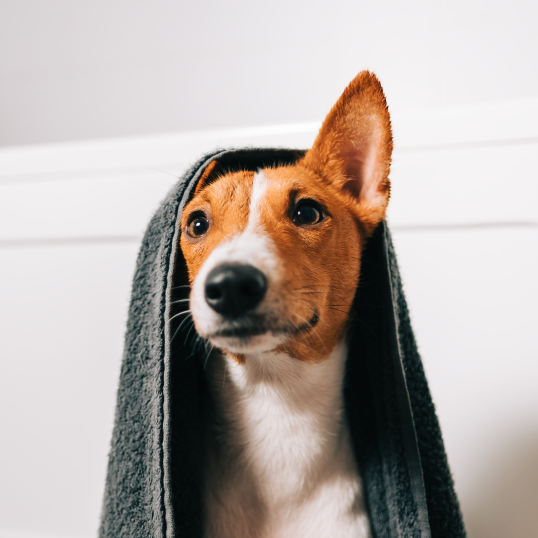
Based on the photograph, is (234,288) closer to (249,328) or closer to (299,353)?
(249,328)

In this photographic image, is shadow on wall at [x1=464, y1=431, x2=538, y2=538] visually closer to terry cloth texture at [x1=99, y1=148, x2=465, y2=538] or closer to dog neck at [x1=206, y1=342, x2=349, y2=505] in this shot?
terry cloth texture at [x1=99, y1=148, x2=465, y2=538]

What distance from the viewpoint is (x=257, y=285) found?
0.58 m

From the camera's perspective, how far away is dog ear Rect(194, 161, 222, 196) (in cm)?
85

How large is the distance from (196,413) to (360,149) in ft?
1.93

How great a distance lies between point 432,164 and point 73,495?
124 centimetres

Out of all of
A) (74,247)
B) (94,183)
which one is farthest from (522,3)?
(74,247)

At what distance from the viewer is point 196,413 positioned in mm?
793

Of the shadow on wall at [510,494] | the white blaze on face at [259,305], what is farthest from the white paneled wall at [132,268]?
the white blaze on face at [259,305]

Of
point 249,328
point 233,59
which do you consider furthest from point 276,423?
point 233,59

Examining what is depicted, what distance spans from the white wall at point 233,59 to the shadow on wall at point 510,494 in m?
1.25

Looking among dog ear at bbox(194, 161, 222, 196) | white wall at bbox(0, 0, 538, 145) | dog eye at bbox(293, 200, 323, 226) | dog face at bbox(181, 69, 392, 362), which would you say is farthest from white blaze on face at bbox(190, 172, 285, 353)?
white wall at bbox(0, 0, 538, 145)

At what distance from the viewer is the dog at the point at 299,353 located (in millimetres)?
725

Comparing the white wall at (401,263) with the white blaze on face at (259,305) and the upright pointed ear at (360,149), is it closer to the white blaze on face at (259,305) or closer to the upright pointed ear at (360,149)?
the upright pointed ear at (360,149)

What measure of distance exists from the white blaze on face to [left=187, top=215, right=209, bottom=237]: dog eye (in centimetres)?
14
